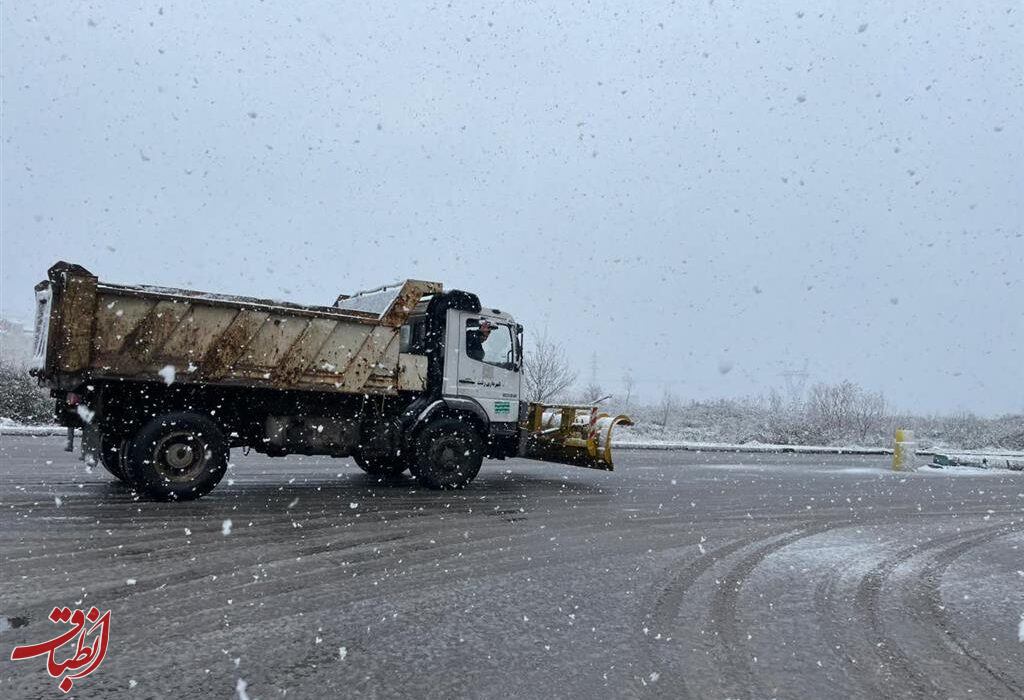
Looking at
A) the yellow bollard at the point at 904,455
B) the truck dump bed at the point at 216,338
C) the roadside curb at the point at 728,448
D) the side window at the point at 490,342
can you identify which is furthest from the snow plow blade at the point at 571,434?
the roadside curb at the point at 728,448

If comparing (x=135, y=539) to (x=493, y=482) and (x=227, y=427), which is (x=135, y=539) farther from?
(x=493, y=482)

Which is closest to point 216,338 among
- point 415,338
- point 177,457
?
point 177,457

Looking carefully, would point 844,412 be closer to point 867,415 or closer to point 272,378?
point 867,415

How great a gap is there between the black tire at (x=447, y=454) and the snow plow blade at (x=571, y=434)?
145 cm

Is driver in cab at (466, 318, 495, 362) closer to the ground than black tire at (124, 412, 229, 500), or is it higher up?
higher up

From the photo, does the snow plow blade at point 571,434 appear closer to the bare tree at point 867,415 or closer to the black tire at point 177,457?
the black tire at point 177,457

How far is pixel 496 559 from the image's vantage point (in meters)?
6.54

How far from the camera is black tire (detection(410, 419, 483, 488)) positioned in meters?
11.0

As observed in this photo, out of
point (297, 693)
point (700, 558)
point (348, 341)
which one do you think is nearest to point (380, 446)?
point (348, 341)

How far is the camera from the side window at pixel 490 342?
11.6 m

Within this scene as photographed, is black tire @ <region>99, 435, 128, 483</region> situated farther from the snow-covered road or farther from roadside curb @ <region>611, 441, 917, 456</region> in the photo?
roadside curb @ <region>611, 441, 917, 456</region>

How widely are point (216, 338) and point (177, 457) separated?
152 cm

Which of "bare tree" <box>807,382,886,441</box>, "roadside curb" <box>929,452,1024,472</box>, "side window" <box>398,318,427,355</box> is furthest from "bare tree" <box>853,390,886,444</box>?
"side window" <box>398,318,427,355</box>

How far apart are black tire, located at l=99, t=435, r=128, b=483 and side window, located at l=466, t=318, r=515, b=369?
4893 mm
